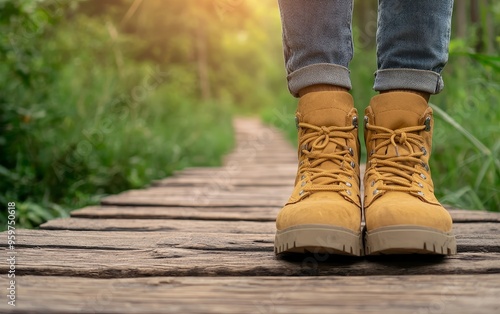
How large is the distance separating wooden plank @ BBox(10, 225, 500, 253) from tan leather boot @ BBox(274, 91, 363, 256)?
16 centimetres

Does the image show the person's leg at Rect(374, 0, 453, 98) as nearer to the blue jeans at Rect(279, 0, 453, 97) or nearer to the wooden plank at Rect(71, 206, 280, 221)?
the blue jeans at Rect(279, 0, 453, 97)

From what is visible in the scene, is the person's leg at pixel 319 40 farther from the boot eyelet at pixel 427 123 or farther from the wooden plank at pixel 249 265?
the wooden plank at pixel 249 265

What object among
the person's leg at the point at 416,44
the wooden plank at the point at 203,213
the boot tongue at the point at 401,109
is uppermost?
the person's leg at the point at 416,44

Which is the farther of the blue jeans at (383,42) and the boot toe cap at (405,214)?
the blue jeans at (383,42)

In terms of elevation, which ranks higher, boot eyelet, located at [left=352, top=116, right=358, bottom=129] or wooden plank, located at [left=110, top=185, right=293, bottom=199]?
boot eyelet, located at [left=352, top=116, right=358, bottom=129]

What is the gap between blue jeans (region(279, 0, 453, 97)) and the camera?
3.99ft

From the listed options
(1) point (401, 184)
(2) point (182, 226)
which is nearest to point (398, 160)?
(1) point (401, 184)

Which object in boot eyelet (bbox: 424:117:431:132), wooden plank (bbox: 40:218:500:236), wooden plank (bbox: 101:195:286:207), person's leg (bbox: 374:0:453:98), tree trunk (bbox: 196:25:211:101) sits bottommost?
wooden plank (bbox: 40:218:500:236)

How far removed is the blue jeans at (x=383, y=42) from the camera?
3.99ft

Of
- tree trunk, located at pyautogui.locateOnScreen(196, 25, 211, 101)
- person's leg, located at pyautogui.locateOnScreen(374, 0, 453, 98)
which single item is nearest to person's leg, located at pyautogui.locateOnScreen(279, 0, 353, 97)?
person's leg, located at pyautogui.locateOnScreen(374, 0, 453, 98)

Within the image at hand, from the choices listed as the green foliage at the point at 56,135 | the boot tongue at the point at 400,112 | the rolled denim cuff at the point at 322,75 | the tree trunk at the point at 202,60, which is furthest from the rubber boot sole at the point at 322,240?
the tree trunk at the point at 202,60

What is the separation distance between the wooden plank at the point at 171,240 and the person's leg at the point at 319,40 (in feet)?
1.27

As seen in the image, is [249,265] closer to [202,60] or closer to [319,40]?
[319,40]

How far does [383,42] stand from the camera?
1.27 m
